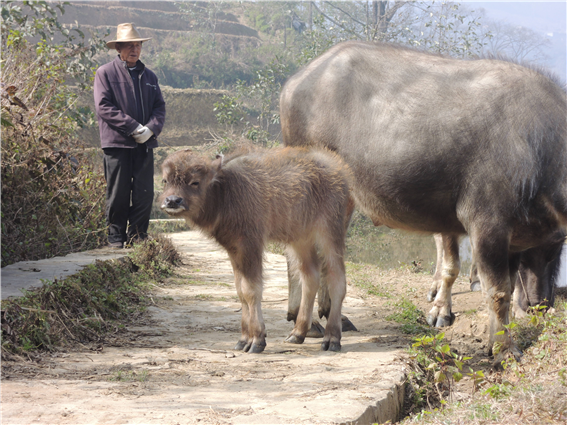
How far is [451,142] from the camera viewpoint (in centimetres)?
510

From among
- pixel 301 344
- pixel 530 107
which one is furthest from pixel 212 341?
pixel 530 107

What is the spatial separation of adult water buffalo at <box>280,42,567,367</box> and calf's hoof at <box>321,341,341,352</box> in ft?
3.97

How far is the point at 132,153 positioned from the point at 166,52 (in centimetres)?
2872

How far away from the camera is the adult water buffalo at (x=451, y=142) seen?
491 cm

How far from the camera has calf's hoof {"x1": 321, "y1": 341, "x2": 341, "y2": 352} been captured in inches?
189

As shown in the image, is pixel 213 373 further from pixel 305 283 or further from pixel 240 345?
pixel 305 283

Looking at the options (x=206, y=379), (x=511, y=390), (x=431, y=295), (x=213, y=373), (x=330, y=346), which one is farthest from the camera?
(x=431, y=295)

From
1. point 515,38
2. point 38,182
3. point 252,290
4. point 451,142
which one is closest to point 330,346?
point 252,290

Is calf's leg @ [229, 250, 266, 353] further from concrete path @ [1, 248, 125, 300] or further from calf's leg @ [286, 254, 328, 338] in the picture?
concrete path @ [1, 248, 125, 300]

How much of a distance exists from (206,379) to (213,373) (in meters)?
0.13

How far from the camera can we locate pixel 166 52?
3403 centimetres

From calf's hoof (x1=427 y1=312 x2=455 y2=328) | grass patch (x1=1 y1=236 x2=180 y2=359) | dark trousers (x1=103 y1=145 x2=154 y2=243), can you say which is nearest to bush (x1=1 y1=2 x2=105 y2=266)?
dark trousers (x1=103 y1=145 x2=154 y2=243)

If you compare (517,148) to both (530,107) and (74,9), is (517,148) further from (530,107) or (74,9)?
(74,9)

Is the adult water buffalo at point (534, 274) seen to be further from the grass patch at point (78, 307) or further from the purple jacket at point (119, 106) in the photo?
the purple jacket at point (119, 106)
